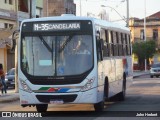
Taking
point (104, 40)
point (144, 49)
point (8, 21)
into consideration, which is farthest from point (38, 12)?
point (104, 40)

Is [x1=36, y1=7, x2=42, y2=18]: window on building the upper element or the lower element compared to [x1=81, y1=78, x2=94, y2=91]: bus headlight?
upper

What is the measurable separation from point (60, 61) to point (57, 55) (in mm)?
217

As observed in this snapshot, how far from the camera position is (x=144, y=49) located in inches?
3268

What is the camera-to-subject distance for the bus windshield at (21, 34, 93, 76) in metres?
17.3

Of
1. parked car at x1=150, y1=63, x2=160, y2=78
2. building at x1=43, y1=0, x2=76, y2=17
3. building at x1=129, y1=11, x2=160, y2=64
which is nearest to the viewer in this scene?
parked car at x1=150, y1=63, x2=160, y2=78

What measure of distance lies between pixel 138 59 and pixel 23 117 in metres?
72.1

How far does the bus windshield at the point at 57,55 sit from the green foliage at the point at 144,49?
65.7 meters

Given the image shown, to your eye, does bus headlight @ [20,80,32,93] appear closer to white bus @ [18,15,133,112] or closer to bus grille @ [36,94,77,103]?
white bus @ [18,15,133,112]

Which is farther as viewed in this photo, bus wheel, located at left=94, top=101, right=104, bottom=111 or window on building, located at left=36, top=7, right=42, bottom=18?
window on building, located at left=36, top=7, right=42, bottom=18

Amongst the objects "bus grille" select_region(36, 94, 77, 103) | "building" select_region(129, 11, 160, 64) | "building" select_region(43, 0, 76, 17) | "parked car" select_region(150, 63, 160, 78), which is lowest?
"parked car" select_region(150, 63, 160, 78)

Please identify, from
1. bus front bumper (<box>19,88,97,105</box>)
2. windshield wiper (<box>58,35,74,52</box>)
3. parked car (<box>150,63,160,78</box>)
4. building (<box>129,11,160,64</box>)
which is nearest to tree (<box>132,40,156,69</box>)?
building (<box>129,11,160,64</box>)

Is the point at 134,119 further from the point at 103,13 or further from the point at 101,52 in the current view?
the point at 103,13

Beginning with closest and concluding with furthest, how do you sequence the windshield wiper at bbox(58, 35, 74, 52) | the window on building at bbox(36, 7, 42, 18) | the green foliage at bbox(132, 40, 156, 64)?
the windshield wiper at bbox(58, 35, 74, 52)
the window on building at bbox(36, 7, 42, 18)
the green foliage at bbox(132, 40, 156, 64)

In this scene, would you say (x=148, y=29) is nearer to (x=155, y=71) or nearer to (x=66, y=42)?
(x=155, y=71)
